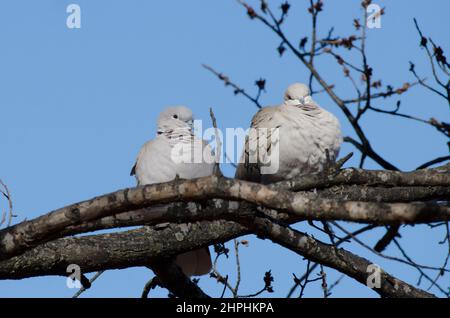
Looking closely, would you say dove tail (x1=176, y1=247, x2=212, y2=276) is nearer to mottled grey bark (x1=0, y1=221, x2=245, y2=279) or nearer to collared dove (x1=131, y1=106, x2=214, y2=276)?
collared dove (x1=131, y1=106, x2=214, y2=276)

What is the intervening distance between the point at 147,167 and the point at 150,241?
0.78 meters

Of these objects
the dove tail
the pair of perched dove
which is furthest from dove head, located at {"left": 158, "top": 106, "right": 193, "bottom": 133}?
the dove tail

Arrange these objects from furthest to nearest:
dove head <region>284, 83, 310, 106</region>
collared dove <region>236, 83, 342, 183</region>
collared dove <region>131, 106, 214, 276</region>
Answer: dove head <region>284, 83, 310, 106</region> < collared dove <region>236, 83, 342, 183</region> < collared dove <region>131, 106, 214, 276</region>

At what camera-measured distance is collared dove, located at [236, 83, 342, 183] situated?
5078mm

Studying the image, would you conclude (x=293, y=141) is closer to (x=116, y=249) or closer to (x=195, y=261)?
(x=195, y=261)

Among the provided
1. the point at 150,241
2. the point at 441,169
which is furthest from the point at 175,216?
the point at 441,169

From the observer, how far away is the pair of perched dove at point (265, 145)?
15.0ft

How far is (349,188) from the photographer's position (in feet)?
13.7

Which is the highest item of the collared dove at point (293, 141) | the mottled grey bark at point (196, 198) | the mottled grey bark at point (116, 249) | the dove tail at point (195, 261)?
the collared dove at point (293, 141)

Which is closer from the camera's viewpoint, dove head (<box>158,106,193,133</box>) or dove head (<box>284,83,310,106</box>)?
dove head (<box>158,106,193,133</box>)

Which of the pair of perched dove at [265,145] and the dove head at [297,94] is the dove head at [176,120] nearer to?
the pair of perched dove at [265,145]

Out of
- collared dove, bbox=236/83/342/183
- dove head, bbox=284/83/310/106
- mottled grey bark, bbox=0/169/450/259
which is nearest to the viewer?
mottled grey bark, bbox=0/169/450/259

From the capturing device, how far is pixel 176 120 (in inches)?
189

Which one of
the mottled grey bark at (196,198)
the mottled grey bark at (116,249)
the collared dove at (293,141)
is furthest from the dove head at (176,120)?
the mottled grey bark at (196,198)
